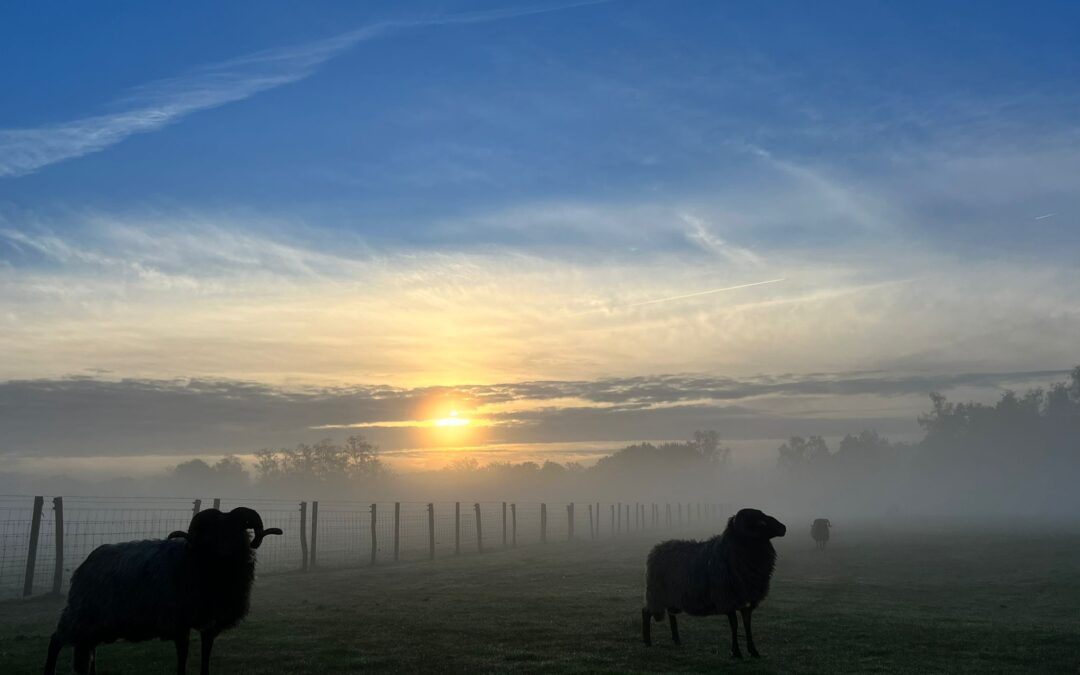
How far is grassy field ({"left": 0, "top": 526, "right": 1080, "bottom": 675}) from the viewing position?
39.3 ft

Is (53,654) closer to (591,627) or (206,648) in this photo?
(206,648)

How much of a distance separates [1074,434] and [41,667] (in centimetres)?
19166

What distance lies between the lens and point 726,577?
42.9ft

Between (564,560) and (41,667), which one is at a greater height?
(41,667)

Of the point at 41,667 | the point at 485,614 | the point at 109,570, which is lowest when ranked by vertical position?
the point at 485,614

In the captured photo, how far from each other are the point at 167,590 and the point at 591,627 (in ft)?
28.7

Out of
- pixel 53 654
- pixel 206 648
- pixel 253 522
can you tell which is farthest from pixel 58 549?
pixel 253 522

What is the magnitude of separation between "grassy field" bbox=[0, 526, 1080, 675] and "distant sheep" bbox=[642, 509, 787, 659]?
0.68 metres

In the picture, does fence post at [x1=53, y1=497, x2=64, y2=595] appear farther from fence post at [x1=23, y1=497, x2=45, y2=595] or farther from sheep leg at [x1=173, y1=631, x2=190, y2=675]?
sheep leg at [x1=173, y1=631, x2=190, y2=675]

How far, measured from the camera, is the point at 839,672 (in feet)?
37.8

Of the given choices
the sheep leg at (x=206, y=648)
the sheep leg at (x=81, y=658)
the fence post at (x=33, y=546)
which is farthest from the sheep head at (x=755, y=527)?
the fence post at (x=33, y=546)

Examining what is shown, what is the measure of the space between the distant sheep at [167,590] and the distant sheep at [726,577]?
23.6ft

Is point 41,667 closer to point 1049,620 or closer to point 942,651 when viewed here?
point 942,651

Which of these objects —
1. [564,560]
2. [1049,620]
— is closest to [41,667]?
[1049,620]
